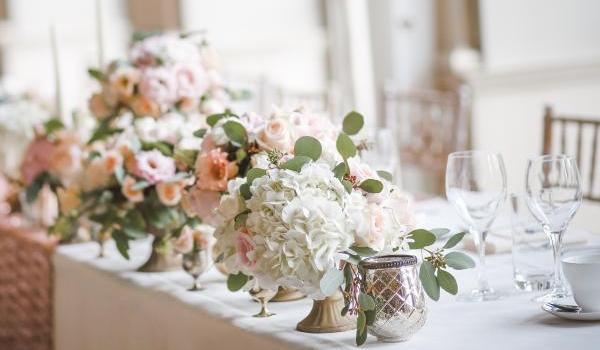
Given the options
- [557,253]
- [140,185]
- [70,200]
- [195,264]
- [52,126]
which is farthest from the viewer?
[52,126]

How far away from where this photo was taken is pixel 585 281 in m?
1.44

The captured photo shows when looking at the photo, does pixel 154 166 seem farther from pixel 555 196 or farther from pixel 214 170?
pixel 555 196

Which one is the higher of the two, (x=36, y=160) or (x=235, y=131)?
(x=235, y=131)

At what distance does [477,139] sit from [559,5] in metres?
0.73

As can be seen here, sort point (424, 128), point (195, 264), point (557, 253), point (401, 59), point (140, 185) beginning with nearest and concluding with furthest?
point (557, 253) → point (195, 264) → point (140, 185) → point (424, 128) → point (401, 59)

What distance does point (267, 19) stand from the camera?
247 inches

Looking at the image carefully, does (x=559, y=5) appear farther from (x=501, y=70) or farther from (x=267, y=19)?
(x=267, y=19)

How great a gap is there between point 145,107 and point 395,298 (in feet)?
3.31

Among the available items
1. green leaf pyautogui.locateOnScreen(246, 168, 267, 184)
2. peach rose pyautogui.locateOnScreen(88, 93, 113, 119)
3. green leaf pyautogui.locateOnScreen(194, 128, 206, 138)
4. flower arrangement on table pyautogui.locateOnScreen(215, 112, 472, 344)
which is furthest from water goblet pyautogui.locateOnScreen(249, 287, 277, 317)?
peach rose pyautogui.locateOnScreen(88, 93, 113, 119)

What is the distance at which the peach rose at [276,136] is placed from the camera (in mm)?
1681

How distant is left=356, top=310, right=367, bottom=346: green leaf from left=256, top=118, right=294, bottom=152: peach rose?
36 cm

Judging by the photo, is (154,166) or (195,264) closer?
(195,264)

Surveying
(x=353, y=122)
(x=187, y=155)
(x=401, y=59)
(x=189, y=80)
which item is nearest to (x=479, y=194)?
(x=353, y=122)

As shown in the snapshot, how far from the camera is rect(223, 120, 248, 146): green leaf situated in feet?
5.77
